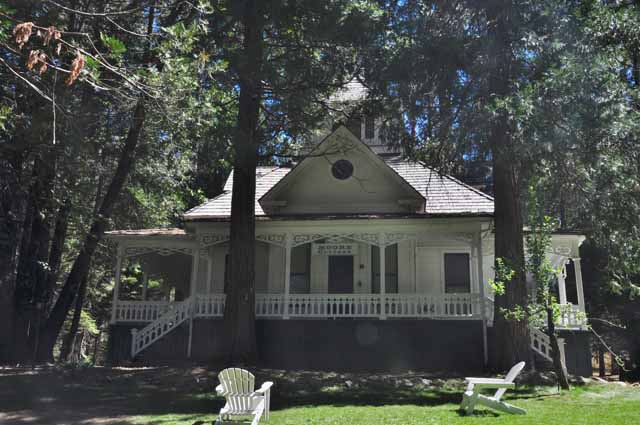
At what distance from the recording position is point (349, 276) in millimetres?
18484

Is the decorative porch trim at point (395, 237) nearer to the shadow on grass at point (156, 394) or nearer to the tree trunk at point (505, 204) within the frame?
the tree trunk at point (505, 204)

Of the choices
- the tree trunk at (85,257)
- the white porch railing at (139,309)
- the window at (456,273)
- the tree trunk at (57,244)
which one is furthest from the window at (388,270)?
the tree trunk at (57,244)

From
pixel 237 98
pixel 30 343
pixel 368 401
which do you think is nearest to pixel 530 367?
pixel 368 401

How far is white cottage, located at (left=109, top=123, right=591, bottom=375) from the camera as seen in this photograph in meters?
15.6

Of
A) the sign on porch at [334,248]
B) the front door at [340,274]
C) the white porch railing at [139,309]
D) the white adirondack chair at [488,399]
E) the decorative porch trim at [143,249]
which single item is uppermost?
the sign on porch at [334,248]

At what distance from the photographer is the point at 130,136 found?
16.0 meters

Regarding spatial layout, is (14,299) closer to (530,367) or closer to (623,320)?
(530,367)

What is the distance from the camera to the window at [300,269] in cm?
1864

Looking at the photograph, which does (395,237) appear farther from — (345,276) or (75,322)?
(75,322)

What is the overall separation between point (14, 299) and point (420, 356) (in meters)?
11.6

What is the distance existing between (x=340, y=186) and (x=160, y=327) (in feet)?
23.3

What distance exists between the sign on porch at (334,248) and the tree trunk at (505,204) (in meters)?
5.45

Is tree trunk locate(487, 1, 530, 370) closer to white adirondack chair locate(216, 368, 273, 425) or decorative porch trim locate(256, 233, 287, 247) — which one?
white adirondack chair locate(216, 368, 273, 425)

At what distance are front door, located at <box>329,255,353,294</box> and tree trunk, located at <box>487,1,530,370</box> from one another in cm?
583
